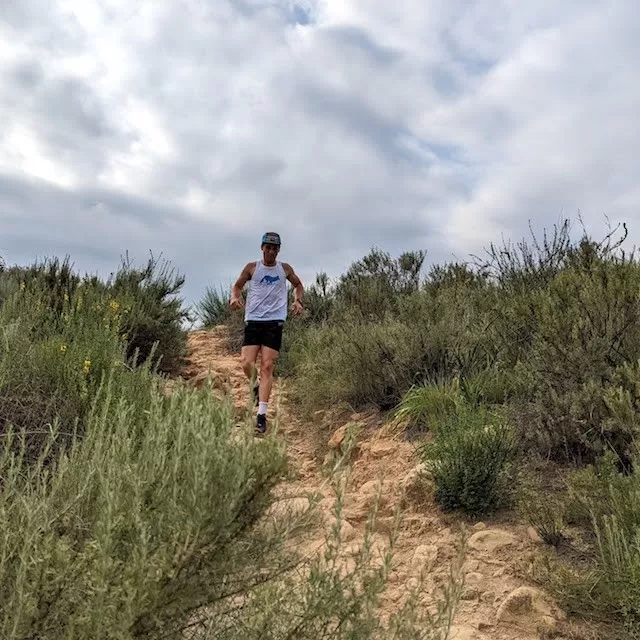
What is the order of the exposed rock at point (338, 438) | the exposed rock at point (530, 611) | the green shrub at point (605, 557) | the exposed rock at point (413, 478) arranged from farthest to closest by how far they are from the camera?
1. the exposed rock at point (338, 438)
2. the exposed rock at point (413, 478)
3. the exposed rock at point (530, 611)
4. the green shrub at point (605, 557)

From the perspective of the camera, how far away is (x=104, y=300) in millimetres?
7605

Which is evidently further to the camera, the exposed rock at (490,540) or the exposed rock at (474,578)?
the exposed rock at (490,540)

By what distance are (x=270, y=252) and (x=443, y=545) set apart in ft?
12.2

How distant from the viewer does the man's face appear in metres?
6.50

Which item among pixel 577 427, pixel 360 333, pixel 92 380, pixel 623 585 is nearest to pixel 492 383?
pixel 577 427

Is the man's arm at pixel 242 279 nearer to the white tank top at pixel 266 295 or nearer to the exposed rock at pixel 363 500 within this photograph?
the white tank top at pixel 266 295

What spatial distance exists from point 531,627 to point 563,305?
9.72 ft

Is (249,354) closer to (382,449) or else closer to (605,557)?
(382,449)

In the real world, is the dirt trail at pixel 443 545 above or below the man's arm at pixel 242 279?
below

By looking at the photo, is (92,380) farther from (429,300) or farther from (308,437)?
(429,300)

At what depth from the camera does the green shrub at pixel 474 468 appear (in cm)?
387

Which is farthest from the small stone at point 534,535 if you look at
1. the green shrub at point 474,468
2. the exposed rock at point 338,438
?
the exposed rock at point 338,438

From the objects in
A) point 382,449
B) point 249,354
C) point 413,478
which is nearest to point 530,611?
point 413,478

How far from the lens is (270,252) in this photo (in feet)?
21.4
